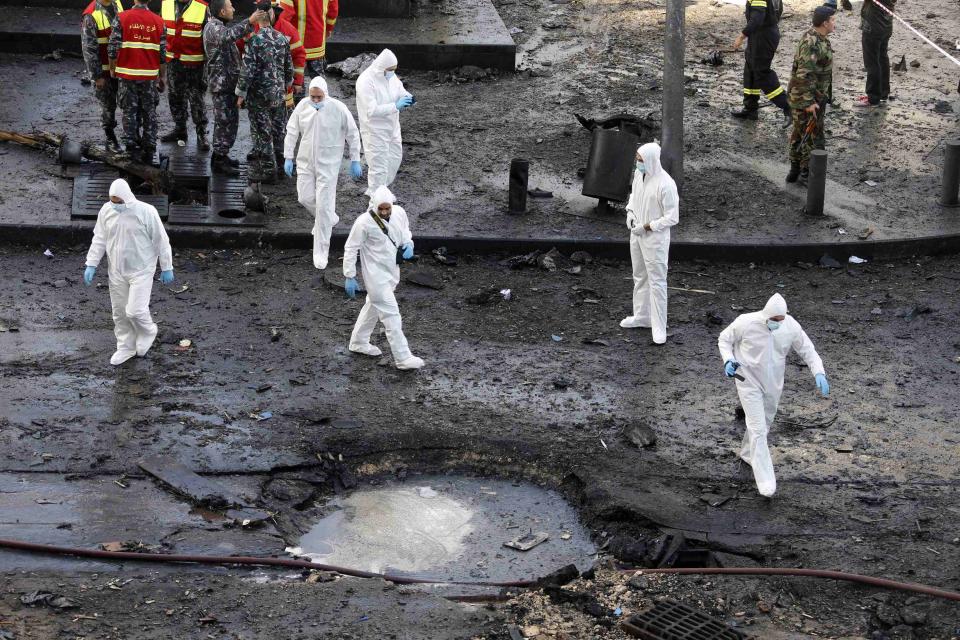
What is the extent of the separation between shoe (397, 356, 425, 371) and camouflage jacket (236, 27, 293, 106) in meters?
4.45

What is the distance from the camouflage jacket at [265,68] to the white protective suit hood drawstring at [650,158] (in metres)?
4.64

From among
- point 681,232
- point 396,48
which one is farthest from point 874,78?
point 396,48

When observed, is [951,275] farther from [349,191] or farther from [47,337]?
[47,337]

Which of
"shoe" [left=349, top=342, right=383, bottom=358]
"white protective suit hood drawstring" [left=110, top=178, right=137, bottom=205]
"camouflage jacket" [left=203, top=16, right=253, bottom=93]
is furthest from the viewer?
"camouflage jacket" [left=203, top=16, right=253, bottom=93]

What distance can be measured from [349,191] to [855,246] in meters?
5.81

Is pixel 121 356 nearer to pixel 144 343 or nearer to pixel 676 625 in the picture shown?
pixel 144 343

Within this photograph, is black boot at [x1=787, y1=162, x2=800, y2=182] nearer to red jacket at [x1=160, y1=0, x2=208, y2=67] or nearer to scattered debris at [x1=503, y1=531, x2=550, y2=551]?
red jacket at [x1=160, y1=0, x2=208, y2=67]

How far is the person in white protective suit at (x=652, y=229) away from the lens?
11109mm

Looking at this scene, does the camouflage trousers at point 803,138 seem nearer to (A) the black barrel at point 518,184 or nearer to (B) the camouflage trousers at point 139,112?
(A) the black barrel at point 518,184

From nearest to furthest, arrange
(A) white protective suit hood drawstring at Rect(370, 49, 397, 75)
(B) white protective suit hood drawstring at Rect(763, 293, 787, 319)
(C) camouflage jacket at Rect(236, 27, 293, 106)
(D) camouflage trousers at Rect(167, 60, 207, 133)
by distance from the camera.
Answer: (B) white protective suit hood drawstring at Rect(763, 293, 787, 319) → (A) white protective suit hood drawstring at Rect(370, 49, 397, 75) → (C) camouflage jacket at Rect(236, 27, 293, 106) → (D) camouflage trousers at Rect(167, 60, 207, 133)

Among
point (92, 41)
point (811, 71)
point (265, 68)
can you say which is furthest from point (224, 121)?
point (811, 71)

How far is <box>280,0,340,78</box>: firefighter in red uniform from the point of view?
14680 millimetres

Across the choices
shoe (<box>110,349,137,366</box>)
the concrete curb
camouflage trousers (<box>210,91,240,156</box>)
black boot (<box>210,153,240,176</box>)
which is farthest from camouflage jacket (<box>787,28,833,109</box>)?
shoe (<box>110,349,137,366</box>)

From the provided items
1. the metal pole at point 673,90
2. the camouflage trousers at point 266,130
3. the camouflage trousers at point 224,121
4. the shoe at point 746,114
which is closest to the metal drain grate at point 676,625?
the metal pole at point 673,90
